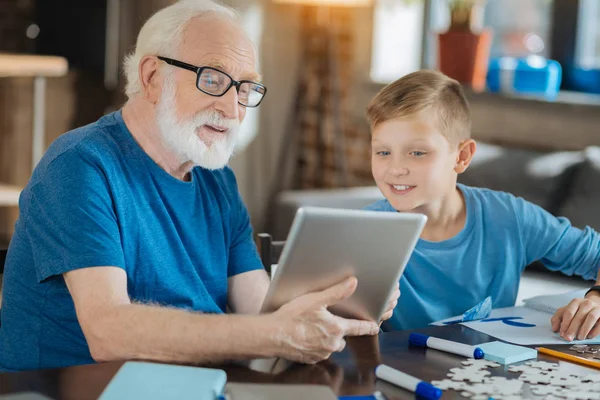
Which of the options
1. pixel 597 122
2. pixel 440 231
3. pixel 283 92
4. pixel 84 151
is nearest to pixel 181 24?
pixel 84 151

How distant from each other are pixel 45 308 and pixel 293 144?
3951mm

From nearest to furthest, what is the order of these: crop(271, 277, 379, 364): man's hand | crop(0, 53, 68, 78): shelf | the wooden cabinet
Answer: crop(271, 277, 379, 364): man's hand
crop(0, 53, 68, 78): shelf
the wooden cabinet

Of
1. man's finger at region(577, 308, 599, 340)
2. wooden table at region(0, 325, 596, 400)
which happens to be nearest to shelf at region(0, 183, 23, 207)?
wooden table at region(0, 325, 596, 400)

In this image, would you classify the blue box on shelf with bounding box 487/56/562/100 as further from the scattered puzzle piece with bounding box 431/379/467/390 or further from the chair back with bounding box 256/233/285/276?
the scattered puzzle piece with bounding box 431/379/467/390

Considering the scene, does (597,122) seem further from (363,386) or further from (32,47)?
(32,47)

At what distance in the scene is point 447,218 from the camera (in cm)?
200

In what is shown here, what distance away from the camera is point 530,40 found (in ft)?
14.4

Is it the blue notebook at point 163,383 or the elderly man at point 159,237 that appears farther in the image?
the elderly man at point 159,237

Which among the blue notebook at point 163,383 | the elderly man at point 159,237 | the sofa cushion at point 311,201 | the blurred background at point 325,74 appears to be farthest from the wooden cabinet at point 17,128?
the blue notebook at point 163,383

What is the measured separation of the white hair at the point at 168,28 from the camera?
1759 millimetres

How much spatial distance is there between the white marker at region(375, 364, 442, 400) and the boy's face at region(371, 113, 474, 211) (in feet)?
2.09

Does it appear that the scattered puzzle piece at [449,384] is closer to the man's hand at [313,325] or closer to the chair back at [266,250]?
the man's hand at [313,325]

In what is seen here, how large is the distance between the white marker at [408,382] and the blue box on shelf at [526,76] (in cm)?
300

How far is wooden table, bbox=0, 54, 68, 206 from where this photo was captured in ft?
15.0
